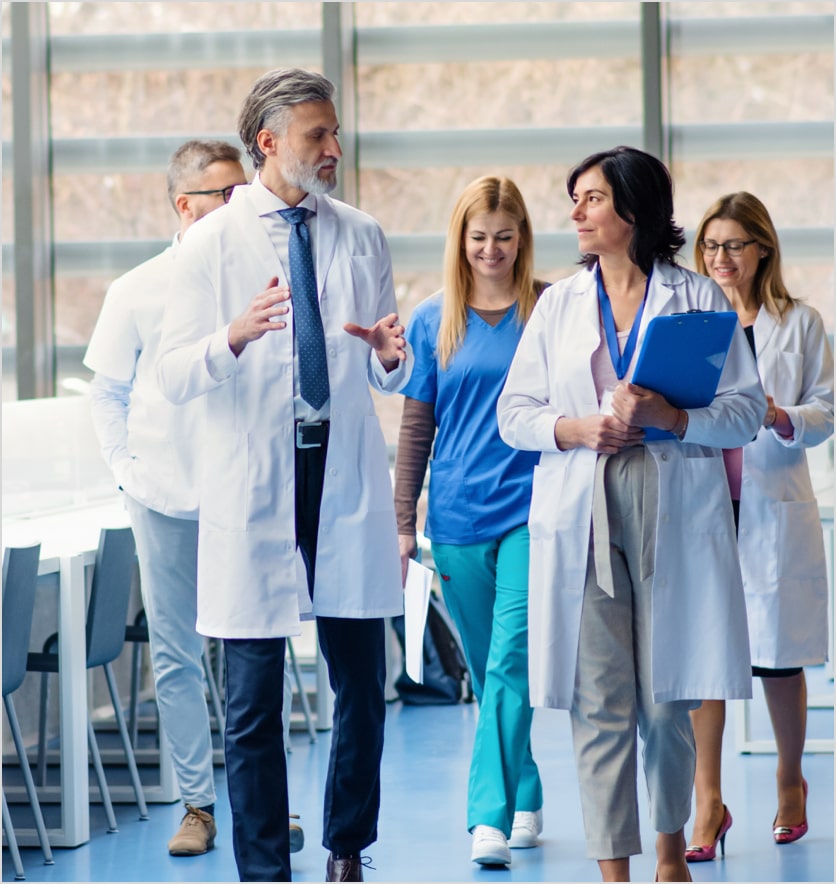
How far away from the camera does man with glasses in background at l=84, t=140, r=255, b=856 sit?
3.59 m

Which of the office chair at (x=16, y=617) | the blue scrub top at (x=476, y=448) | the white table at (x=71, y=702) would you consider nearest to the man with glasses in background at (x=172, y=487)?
the white table at (x=71, y=702)

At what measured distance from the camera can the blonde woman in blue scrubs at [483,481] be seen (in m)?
3.34

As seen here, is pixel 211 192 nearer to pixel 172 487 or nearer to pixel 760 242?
pixel 172 487

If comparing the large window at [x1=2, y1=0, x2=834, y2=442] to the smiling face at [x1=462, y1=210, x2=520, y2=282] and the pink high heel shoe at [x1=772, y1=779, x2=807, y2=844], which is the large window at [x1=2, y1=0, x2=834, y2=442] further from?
the pink high heel shoe at [x1=772, y1=779, x2=807, y2=844]

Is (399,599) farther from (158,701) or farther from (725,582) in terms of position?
(158,701)

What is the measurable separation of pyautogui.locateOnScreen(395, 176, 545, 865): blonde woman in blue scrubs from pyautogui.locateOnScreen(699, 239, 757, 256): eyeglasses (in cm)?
41

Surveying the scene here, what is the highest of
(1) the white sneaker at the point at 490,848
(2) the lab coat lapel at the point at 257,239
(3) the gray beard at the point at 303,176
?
(3) the gray beard at the point at 303,176

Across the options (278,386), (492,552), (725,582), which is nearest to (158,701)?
(492,552)

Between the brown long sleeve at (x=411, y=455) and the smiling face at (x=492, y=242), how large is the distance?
37 cm

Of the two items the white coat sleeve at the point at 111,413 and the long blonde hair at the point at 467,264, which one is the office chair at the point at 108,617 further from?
the long blonde hair at the point at 467,264

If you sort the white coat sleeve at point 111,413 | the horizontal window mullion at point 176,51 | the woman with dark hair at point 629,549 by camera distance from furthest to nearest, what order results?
1. the horizontal window mullion at point 176,51
2. the white coat sleeve at point 111,413
3. the woman with dark hair at point 629,549

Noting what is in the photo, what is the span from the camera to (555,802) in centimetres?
401

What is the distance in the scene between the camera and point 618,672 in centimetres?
266

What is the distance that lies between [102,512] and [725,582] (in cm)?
302
